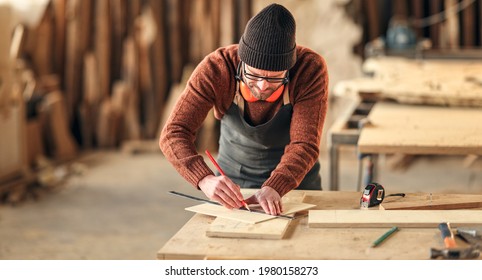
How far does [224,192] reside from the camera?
2918mm

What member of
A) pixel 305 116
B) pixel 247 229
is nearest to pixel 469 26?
pixel 305 116

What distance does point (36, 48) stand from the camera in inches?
336

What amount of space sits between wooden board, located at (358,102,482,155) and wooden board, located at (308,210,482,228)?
919 mm

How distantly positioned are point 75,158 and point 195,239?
20.1 feet

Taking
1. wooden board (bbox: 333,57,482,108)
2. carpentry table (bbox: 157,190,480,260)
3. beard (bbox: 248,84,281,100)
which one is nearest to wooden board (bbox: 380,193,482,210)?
carpentry table (bbox: 157,190,480,260)

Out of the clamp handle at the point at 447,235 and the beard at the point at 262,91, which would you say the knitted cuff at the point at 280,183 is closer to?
the beard at the point at 262,91

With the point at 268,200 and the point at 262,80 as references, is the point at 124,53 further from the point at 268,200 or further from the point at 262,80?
the point at 268,200

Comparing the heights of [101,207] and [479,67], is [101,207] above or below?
below

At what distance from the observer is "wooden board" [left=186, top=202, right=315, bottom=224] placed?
2.74 meters

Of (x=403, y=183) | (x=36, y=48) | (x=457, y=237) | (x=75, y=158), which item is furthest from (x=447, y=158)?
(x=457, y=237)

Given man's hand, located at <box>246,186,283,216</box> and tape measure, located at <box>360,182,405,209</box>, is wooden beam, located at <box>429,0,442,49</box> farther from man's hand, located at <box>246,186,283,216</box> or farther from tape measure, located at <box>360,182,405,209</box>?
man's hand, located at <box>246,186,283,216</box>

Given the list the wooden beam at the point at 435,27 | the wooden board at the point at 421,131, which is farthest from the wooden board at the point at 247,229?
the wooden beam at the point at 435,27
